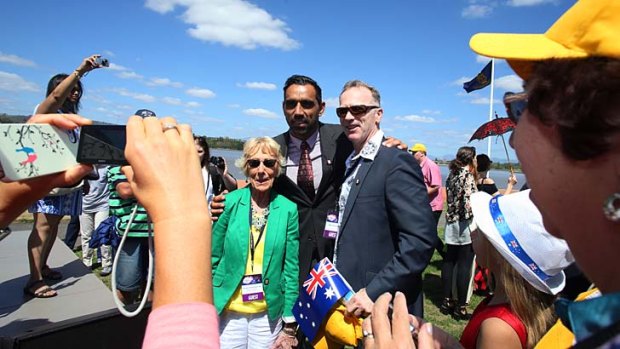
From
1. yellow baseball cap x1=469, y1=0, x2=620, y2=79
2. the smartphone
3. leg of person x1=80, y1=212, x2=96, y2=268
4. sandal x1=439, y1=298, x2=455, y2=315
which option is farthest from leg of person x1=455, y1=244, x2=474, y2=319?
leg of person x1=80, y1=212, x2=96, y2=268

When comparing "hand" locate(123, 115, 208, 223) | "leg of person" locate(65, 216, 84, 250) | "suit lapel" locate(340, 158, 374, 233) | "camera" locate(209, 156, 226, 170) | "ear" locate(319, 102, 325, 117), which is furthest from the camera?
"camera" locate(209, 156, 226, 170)

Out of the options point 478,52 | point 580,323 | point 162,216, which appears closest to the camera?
point 580,323

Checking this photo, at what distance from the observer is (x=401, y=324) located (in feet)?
3.84

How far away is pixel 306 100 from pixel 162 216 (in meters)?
3.11

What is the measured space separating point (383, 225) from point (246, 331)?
1.48 metres

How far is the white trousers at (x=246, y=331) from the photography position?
2990mm

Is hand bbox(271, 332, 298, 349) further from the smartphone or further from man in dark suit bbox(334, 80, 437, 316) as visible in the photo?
the smartphone

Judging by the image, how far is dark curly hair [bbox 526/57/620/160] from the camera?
0.63 m

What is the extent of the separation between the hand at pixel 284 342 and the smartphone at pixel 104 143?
2.32 m

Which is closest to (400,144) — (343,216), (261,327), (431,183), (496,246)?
(343,216)

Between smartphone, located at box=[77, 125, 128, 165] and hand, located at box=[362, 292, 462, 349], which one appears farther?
smartphone, located at box=[77, 125, 128, 165]

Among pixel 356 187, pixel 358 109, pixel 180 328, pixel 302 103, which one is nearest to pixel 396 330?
pixel 180 328

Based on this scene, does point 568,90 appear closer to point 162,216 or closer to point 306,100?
point 162,216

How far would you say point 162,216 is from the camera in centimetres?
77
